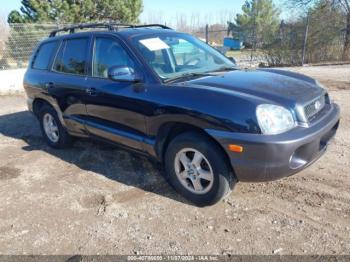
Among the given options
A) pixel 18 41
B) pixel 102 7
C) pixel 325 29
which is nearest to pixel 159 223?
pixel 18 41

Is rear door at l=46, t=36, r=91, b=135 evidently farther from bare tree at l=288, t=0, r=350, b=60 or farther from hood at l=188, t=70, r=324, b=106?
bare tree at l=288, t=0, r=350, b=60

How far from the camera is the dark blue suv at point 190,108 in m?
2.97

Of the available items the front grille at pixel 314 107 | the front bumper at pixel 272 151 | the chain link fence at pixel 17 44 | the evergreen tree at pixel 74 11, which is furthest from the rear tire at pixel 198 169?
the evergreen tree at pixel 74 11

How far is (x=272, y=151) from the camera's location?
2.87 m

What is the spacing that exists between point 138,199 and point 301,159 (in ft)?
5.95

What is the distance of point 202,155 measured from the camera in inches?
131

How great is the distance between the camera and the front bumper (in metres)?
2.87

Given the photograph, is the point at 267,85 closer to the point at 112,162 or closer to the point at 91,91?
the point at 91,91

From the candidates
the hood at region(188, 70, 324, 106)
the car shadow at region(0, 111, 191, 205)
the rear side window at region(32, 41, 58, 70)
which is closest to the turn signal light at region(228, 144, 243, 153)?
the hood at region(188, 70, 324, 106)

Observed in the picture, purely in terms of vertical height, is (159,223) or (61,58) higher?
(61,58)

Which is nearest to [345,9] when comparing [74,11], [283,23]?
[283,23]

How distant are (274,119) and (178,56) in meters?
1.59

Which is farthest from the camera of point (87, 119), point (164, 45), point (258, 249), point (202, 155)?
point (87, 119)

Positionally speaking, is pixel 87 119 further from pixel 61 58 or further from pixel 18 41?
pixel 18 41
